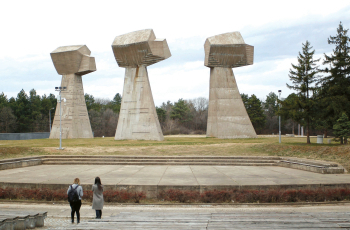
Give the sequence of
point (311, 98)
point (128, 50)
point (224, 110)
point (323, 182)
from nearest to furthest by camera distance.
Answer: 1. point (323, 182)
2. point (311, 98)
3. point (128, 50)
4. point (224, 110)

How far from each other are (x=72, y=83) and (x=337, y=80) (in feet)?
104

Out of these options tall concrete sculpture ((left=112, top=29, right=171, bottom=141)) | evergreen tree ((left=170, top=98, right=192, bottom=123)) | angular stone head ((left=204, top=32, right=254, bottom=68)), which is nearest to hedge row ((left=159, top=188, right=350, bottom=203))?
tall concrete sculpture ((left=112, top=29, right=171, bottom=141))

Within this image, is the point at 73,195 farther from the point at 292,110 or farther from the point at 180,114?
the point at 180,114

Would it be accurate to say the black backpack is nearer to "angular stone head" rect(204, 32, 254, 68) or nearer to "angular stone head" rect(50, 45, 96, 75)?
"angular stone head" rect(204, 32, 254, 68)

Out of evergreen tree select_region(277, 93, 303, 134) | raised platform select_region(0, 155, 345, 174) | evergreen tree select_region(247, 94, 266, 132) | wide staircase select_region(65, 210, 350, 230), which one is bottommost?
raised platform select_region(0, 155, 345, 174)

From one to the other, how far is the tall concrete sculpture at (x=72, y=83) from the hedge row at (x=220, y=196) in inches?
1252

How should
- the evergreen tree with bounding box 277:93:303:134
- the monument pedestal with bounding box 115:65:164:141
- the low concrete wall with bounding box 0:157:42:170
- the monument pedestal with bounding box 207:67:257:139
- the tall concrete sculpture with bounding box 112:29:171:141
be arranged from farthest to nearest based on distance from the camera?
the monument pedestal with bounding box 207:67:257:139, the monument pedestal with bounding box 115:65:164:141, the tall concrete sculpture with bounding box 112:29:171:141, the evergreen tree with bounding box 277:93:303:134, the low concrete wall with bounding box 0:157:42:170

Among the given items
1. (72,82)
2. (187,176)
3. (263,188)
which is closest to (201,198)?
(263,188)

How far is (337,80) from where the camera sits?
24469mm

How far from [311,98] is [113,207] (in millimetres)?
20020

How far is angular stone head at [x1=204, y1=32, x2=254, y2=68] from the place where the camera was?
36031 millimetres

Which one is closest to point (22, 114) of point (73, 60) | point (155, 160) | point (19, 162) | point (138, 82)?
point (73, 60)

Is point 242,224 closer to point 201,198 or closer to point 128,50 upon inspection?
point 201,198

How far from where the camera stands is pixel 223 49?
119 feet
